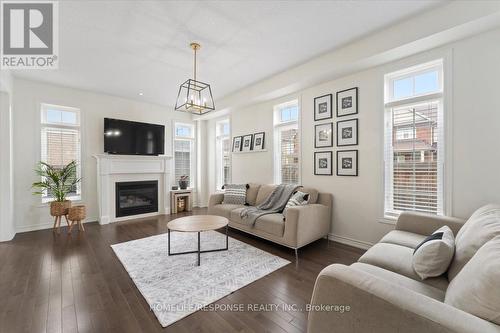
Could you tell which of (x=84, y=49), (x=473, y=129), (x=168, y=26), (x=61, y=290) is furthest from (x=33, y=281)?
(x=473, y=129)

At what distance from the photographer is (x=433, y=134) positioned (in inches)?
106

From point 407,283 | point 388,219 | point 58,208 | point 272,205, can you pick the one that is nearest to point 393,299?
point 407,283

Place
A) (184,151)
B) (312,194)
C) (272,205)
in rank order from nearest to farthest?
(312,194) → (272,205) → (184,151)

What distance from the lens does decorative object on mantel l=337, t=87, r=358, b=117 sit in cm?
327

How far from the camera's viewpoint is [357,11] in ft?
7.68

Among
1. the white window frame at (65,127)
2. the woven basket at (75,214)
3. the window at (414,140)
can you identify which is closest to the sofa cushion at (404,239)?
the window at (414,140)

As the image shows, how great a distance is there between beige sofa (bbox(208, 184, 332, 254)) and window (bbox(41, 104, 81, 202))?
3427mm

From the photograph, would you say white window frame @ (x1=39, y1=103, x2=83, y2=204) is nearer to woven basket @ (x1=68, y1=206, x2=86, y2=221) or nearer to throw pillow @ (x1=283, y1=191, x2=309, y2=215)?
woven basket @ (x1=68, y1=206, x2=86, y2=221)

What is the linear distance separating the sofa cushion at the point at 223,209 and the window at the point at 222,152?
67.4 inches

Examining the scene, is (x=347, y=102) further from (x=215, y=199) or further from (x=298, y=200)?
(x=215, y=199)

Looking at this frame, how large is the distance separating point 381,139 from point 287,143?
1750 mm

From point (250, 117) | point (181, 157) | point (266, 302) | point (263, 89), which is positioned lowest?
point (266, 302)

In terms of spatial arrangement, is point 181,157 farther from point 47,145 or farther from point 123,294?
point 123,294

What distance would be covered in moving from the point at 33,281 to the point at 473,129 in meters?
5.15
